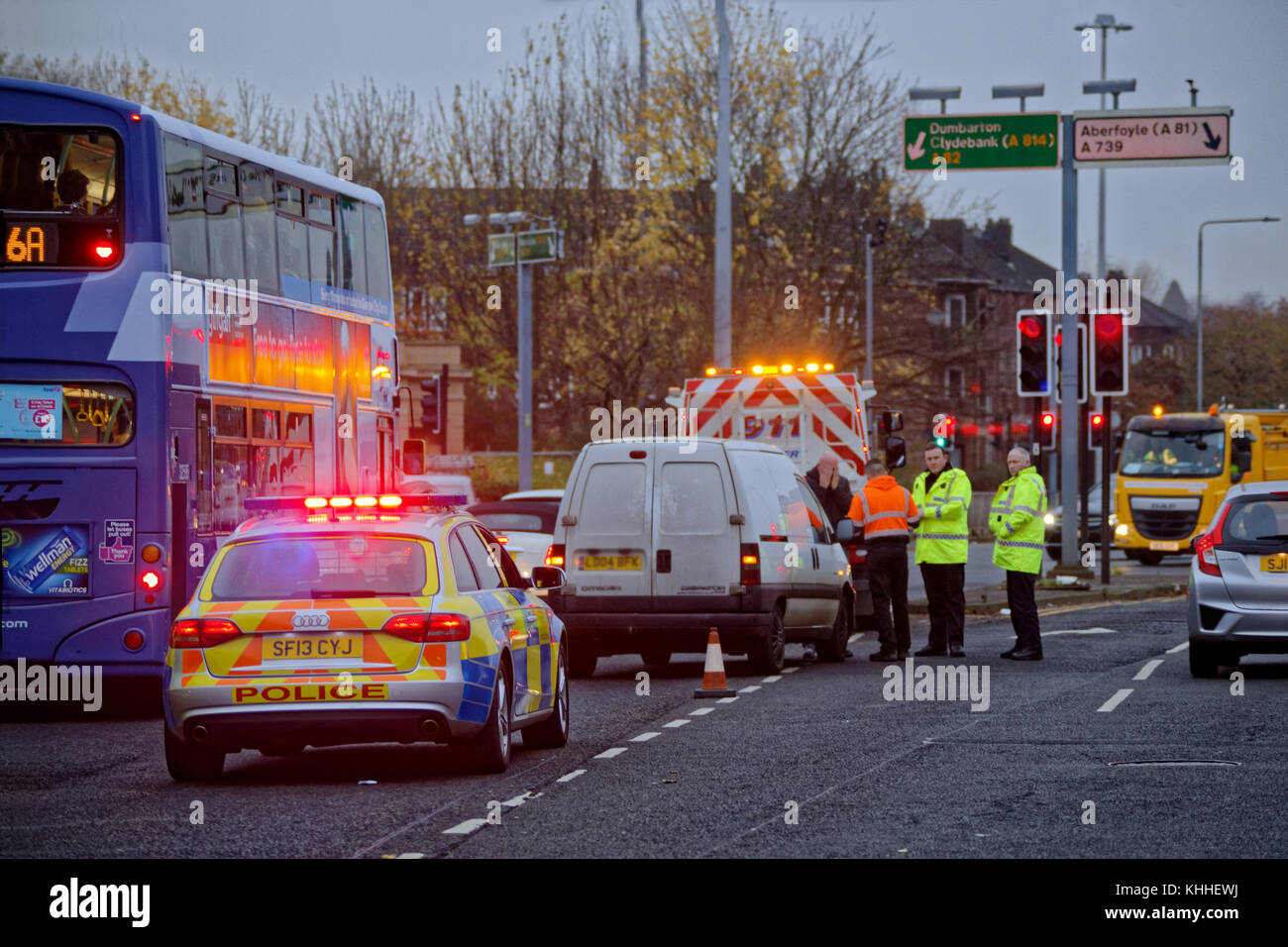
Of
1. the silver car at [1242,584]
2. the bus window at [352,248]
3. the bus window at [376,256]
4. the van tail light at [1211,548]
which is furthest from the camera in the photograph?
the bus window at [376,256]

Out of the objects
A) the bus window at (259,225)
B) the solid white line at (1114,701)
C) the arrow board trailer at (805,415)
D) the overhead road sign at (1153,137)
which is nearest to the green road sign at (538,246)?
the overhead road sign at (1153,137)

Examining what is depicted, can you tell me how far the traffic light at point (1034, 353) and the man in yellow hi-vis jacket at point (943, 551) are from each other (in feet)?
24.5

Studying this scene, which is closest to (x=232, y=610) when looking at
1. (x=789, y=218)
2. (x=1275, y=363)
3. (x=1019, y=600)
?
(x=1019, y=600)

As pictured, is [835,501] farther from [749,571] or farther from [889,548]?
[749,571]

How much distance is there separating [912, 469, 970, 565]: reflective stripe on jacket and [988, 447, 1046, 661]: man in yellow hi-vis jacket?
308 mm

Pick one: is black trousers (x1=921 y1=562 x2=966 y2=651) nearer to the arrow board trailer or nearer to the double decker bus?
the arrow board trailer

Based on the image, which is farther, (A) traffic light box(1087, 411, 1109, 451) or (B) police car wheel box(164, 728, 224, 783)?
(A) traffic light box(1087, 411, 1109, 451)

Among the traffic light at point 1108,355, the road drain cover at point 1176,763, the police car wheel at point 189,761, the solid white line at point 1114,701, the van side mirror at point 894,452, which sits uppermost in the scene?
the traffic light at point 1108,355

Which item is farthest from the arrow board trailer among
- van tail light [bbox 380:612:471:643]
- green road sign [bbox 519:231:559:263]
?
van tail light [bbox 380:612:471:643]

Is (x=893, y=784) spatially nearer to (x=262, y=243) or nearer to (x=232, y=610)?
(x=232, y=610)

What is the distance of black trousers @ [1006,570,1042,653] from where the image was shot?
19.9 metres

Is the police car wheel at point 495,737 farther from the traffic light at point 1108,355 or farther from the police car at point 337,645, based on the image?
the traffic light at point 1108,355

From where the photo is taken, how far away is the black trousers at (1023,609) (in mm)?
19906
